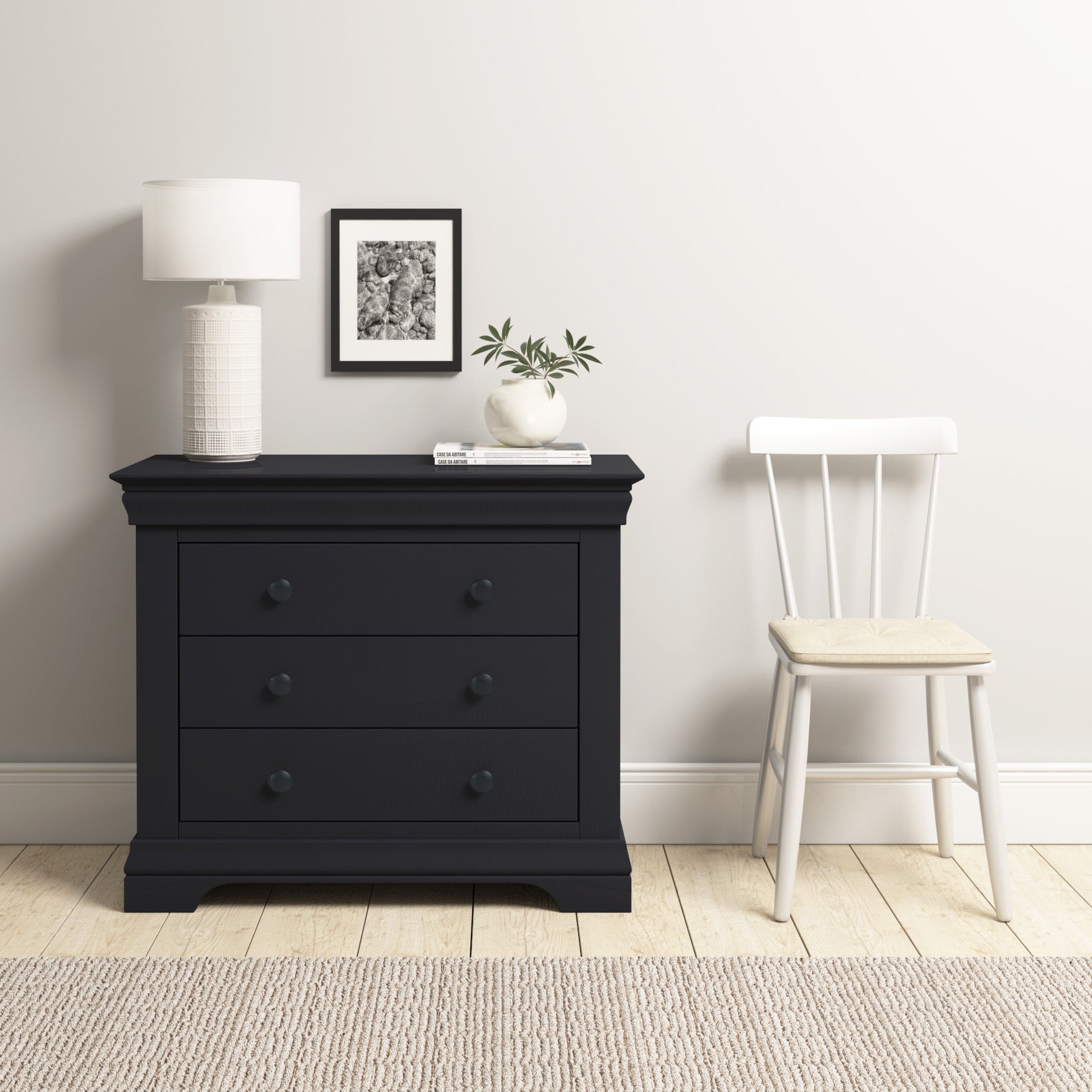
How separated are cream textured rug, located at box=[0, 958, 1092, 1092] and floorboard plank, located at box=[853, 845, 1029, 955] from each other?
9 centimetres

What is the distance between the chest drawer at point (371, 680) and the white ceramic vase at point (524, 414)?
418 mm

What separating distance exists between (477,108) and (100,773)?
171 cm

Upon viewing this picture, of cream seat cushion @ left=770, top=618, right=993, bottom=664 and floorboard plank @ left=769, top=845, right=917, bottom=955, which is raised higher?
cream seat cushion @ left=770, top=618, right=993, bottom=664

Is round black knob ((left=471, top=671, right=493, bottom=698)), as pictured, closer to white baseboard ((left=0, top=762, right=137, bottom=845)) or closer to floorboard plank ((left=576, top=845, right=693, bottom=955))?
floorboard plank ((left=576, top=845, right=693, bottom=955))

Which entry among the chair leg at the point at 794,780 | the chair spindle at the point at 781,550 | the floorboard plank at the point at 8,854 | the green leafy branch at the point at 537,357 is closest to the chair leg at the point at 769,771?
the chair spindle at the point at 781,550

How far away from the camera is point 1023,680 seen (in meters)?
2.71

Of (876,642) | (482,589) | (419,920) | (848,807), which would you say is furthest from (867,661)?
(419,920)

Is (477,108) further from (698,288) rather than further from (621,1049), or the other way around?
(621,1049)

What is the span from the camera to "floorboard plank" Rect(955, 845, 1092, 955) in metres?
2.20

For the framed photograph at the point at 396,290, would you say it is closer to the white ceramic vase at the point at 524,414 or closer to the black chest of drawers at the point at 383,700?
the white ceramic vase at the point at 524,414

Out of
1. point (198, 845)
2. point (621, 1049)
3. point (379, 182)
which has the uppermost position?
point (379, 182)

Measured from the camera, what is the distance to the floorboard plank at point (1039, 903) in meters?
2.20

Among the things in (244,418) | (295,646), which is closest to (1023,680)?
(295,646)

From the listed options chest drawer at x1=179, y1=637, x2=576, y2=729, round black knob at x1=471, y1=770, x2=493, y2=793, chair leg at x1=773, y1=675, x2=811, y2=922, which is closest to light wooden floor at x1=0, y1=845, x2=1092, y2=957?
chair leg at x1=773, y1=675, x2=811, y2=922
